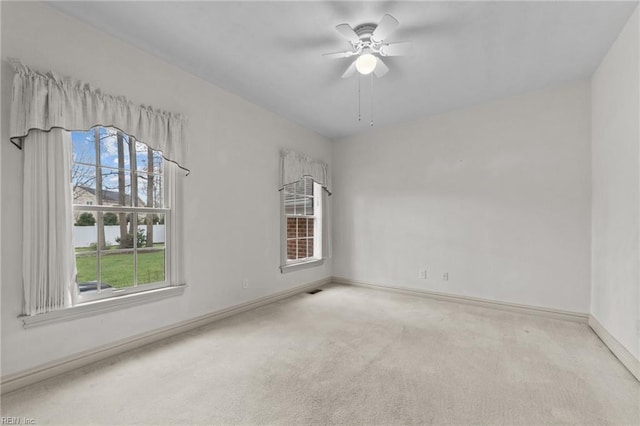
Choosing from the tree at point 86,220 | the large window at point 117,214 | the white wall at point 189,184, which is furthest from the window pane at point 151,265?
the tree at point 86,220

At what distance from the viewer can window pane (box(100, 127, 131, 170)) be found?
2543mm

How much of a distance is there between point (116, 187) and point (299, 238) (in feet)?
9.47

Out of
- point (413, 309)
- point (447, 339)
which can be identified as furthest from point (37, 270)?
point (413, 309)

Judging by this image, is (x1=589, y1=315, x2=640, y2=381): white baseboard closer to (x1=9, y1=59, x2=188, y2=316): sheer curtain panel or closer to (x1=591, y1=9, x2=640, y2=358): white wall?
(x1=591, y1=9, x2=640, y2=358): white wall

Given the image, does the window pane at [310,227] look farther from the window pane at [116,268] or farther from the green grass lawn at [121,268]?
the window pane at [116,268]

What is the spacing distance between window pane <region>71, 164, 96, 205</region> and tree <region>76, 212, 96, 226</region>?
0.34ft

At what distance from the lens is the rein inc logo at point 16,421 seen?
5.55ft

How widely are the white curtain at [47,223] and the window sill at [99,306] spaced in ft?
0.19

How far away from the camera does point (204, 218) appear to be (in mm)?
3283

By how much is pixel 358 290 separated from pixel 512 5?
403 cm

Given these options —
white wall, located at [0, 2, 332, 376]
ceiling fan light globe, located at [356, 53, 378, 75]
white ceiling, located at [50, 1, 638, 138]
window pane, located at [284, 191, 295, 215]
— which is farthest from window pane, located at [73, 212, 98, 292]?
ceiling fan light globe, located at [356, 53, 378, 75]

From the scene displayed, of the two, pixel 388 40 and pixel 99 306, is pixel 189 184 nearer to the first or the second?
pixel 99 306

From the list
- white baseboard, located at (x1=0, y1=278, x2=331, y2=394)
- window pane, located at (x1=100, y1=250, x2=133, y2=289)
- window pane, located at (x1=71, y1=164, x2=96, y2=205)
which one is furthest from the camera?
window pane, located at (x1=100, y1=250, x2=133, y2=289)

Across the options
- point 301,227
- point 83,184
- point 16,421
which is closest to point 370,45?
point 83,184
